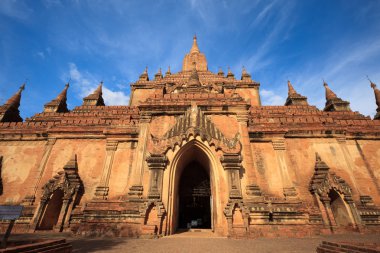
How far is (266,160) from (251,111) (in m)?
7.92

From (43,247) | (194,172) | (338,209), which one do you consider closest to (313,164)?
(338,209)

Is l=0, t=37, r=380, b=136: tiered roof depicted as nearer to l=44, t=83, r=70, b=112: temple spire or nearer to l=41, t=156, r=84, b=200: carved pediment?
l=44, t=83, r=70, b=112: temple spire

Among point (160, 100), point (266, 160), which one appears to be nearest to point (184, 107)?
point (160, 100)

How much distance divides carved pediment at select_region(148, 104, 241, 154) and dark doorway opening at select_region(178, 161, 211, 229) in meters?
3.27

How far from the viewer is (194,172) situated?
14.9 metres

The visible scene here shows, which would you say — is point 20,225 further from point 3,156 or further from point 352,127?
point 352,127

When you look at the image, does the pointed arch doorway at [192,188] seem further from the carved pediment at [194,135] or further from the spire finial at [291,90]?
the spire finial at [291,90]

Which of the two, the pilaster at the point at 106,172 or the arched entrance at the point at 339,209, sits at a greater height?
the pilaster at the point at 106,172

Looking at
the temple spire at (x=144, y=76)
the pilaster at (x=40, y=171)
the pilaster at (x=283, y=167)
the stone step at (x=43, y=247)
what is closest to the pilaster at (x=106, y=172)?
the pilaster at (x=40, y=171)

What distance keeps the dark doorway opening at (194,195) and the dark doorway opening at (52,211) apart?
27.7 ft

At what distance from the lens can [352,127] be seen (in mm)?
17578

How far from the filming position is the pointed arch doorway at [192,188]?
38.4ft

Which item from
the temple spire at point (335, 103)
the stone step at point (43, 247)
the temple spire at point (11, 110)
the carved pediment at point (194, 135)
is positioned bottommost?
the stone step at point (43, 247)

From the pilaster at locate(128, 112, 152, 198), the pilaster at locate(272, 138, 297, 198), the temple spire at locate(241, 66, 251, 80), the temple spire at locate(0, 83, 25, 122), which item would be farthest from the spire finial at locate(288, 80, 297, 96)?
the temple spire at locate(0, 83, 25, 122)
